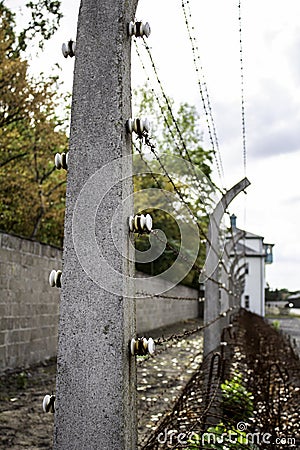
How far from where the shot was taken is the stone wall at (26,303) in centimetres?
693

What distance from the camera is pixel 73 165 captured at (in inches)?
73.1

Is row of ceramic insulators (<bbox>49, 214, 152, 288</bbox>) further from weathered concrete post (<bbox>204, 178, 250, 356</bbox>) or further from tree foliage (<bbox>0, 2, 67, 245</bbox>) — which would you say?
tree foliage (<bbox>0, 2, 67, 245</bbox>)

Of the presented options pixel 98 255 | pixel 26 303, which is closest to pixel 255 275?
pixel 26 303

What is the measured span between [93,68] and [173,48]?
1547 mm

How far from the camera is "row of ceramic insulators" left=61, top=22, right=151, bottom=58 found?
1916 millimetres

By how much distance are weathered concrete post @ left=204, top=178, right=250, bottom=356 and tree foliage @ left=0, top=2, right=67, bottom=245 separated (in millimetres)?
5406

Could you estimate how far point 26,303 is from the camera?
24.9 feet

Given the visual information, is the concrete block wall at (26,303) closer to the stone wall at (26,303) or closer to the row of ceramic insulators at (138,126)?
the stone wall at (26,303)

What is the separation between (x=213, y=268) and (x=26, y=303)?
12.0ft

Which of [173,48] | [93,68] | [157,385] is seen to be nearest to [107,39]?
[93,68]

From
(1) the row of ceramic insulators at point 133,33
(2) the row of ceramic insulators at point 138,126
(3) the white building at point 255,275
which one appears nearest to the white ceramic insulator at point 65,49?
(1) the row of ceramic insulators at point 133,33

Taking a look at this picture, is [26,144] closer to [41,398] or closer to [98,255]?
[41,398]

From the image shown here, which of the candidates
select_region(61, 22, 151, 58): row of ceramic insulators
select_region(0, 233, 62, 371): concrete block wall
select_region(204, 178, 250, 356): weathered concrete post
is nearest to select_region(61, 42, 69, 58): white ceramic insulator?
select_region(61, 22, 151, 58): row of ceramic insulators

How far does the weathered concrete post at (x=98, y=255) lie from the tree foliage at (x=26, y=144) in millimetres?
7615
